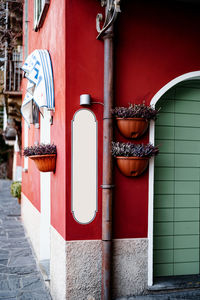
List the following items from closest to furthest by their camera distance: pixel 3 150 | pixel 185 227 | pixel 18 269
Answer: pixel 185 227 → pixel 18 269 → pixel 3 150

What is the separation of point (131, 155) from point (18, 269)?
3.10m

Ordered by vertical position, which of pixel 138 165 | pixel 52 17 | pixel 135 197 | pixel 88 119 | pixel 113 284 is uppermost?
pixel 52 17

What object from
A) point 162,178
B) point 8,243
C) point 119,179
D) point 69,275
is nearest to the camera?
point 69,275

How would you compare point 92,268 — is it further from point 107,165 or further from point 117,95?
point 117,95

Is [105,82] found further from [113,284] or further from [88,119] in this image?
[113,284]

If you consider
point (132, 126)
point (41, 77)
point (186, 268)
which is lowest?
point (186, 268)

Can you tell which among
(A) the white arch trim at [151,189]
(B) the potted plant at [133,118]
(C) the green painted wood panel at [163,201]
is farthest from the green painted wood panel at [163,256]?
(B) the potted plant at [133,118]

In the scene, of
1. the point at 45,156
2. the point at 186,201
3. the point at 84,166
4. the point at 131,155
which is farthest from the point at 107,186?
the point at 186,201

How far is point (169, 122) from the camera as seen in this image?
197 inches

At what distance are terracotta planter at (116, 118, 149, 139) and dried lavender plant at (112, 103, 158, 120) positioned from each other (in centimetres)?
5

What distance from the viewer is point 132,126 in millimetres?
4281

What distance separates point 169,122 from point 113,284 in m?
2.29

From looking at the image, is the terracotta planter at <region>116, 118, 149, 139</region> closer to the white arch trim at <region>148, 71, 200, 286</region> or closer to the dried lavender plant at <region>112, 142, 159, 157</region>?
the dried lavender plant at <region>112, 142, 159, 157</region>

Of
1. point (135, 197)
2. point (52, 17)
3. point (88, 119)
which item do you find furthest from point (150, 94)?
point (52, 17)
